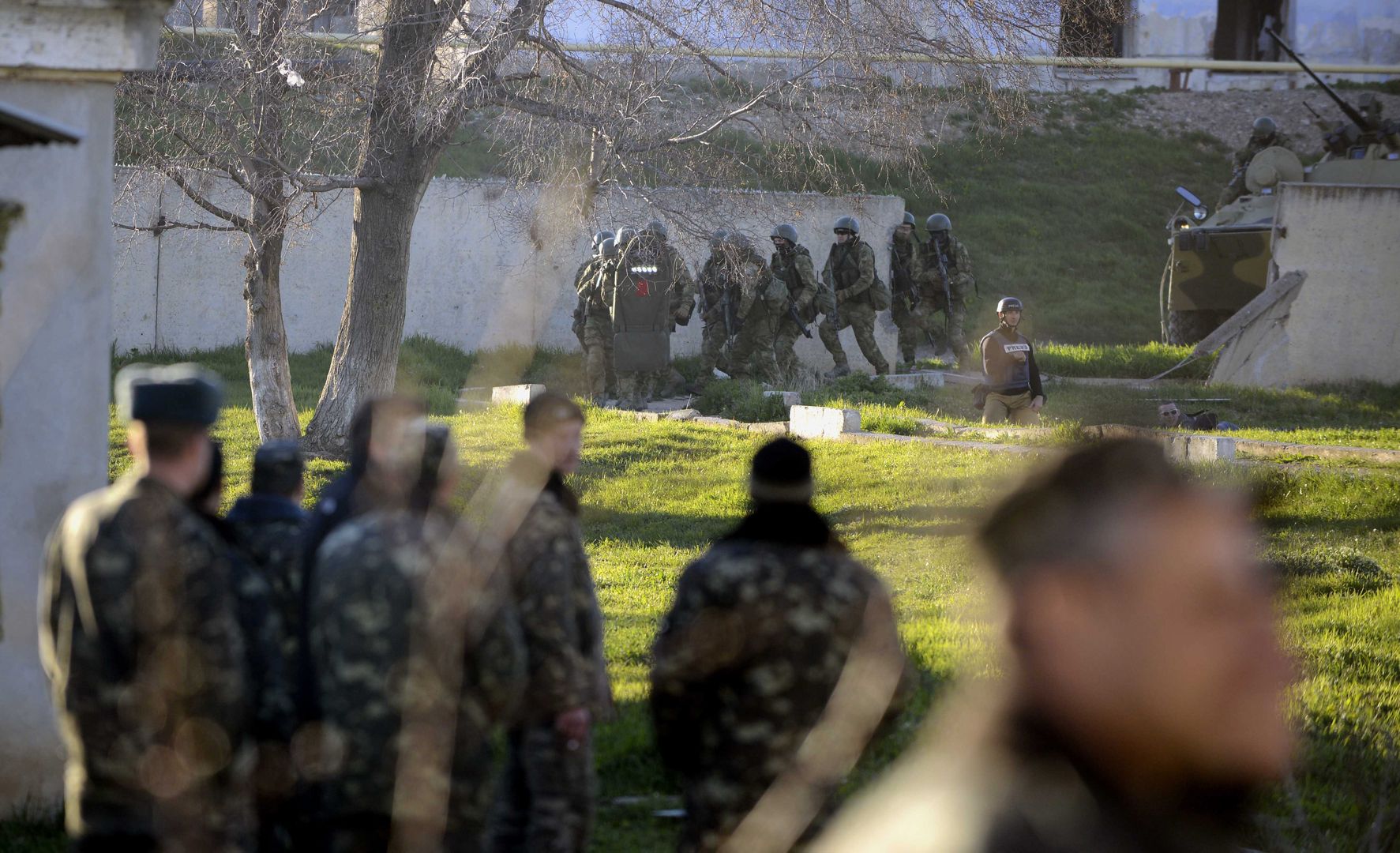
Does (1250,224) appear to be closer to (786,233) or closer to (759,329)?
(786,233)

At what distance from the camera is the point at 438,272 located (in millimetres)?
19891

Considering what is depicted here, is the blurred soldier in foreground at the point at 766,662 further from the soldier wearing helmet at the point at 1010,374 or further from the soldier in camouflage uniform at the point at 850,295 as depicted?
the soldier in camouflage uniform at the point at 850,295

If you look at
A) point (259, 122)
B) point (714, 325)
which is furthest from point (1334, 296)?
point (259, 122)

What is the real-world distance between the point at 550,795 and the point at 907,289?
51.8 feet

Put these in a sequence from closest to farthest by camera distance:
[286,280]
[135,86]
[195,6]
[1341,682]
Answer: [1341,682] < [135,86] < [195,6] < [286,280]

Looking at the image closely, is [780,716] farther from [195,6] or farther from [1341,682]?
[195,6]

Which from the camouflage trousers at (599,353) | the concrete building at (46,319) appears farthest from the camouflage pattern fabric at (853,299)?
the concrete building at (46,319)

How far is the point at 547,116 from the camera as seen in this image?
11758mm

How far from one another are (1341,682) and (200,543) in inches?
208

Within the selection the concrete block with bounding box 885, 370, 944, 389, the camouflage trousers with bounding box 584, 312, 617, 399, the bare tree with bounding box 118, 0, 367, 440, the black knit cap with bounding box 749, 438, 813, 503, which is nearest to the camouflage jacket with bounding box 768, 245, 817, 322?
the concrete block with bounding box 885, 370, 944, 389

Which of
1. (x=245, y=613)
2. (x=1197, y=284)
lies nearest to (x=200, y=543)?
(x=245, y=613)

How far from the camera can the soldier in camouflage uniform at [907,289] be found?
19188 millimetres

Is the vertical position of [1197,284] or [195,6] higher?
[195,6]

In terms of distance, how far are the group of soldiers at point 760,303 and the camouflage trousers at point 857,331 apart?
0.04ft
